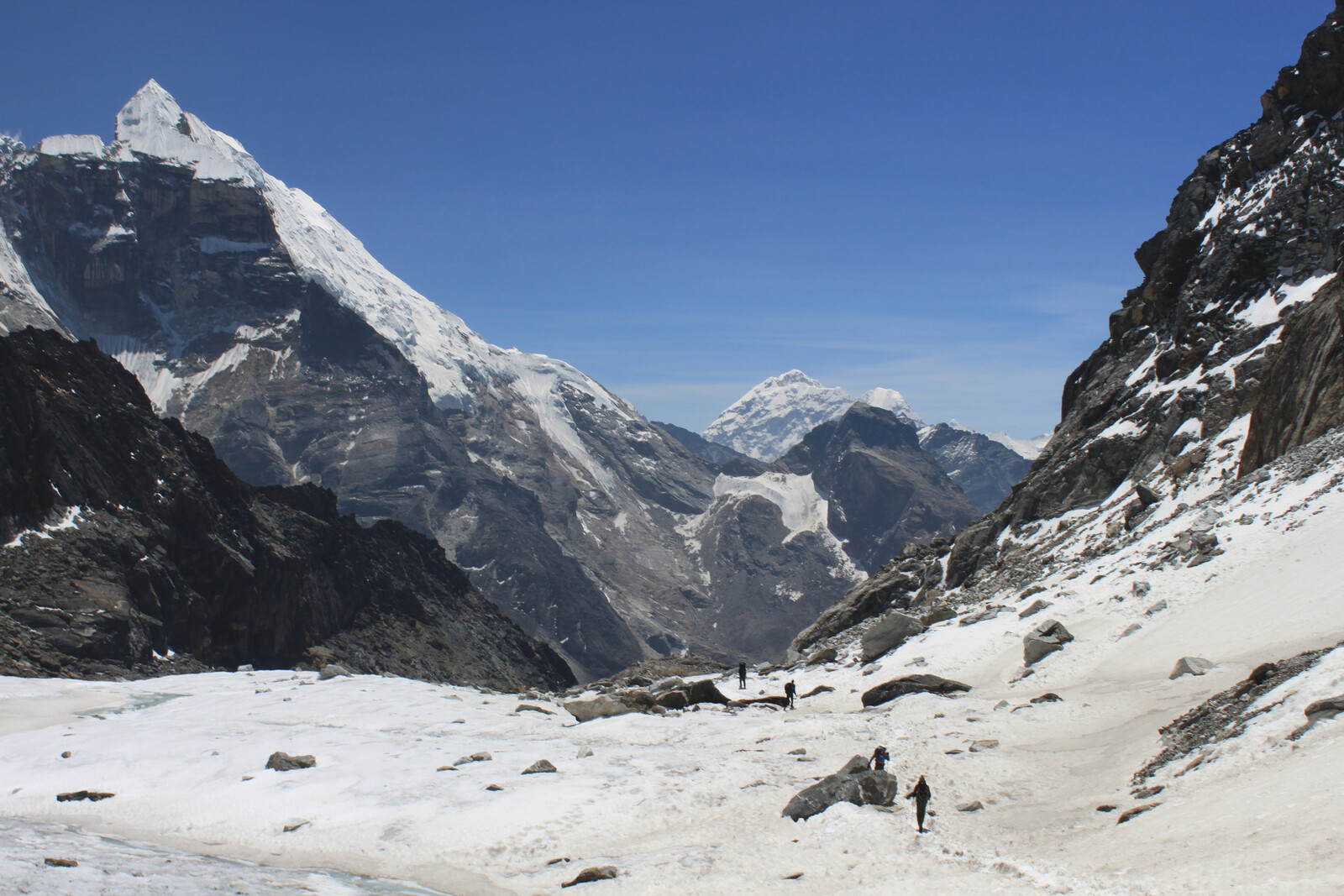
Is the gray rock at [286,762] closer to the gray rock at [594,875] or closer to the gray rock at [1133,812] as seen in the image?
the gray rock at [594,875]

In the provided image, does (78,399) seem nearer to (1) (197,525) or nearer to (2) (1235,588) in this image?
(1) (197,525)

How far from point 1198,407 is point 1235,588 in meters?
23.1

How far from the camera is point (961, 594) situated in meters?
48.7

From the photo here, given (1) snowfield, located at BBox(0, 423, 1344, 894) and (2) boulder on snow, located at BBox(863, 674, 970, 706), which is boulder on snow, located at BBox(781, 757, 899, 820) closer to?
(1) snowfield, located at BBox(0, 423, 1344, 894)

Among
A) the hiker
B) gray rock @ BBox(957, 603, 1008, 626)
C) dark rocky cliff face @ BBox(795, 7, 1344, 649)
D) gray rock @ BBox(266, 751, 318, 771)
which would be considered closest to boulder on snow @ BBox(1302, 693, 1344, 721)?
the hiker

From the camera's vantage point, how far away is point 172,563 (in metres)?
126

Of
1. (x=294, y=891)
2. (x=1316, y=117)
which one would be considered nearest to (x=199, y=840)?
(x=294, y=891)

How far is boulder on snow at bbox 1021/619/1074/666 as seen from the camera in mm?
31109

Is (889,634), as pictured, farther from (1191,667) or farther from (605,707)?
(1191,667)

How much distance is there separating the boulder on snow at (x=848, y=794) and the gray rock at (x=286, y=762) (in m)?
13.8

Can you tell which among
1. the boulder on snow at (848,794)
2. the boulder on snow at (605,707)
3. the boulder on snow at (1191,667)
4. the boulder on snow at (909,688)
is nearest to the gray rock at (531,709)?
the boulder on snow at (605,707)

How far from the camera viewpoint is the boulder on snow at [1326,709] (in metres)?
16.2

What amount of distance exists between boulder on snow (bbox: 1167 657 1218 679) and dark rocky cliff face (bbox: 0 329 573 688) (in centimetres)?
8850

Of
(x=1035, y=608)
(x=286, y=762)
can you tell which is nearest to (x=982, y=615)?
(x=1035, y=608)
